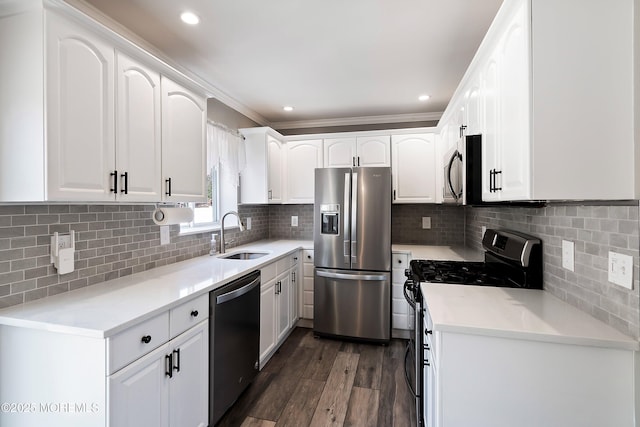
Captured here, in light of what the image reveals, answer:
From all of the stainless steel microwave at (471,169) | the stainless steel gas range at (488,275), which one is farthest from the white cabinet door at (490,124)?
the stainless steel gas range at (488,275)

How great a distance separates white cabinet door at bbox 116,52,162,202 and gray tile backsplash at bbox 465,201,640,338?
83.9 inches

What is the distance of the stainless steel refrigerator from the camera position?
3.01 meters

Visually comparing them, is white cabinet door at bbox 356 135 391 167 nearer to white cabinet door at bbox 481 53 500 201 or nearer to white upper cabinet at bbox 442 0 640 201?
white cabinet door at bbox 481 53 500 201

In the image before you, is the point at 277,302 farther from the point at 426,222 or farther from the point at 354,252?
the point at 426,222

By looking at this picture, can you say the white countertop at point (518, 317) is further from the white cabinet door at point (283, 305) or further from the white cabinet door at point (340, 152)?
the white cabinet door at point (340, 152)

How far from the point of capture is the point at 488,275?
6.66ft

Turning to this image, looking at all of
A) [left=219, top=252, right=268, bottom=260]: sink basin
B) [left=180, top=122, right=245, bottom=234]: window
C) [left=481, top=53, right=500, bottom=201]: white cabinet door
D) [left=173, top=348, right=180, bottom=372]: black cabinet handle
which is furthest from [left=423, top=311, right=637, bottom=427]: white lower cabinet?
[left=180, top=122, right=245, bottom=234]: window

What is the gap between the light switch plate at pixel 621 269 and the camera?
3.45ft

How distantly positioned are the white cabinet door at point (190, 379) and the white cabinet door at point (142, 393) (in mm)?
56

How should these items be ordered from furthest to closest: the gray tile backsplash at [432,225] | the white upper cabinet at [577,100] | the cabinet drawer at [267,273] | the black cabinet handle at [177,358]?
the gray tile backsplash at [432,225], the cabinet drawer at [267,273], the black cabinet handle at [177,358], the white upper cabinet at [577,100]

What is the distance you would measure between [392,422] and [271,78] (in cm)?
281

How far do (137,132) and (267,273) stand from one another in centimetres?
143

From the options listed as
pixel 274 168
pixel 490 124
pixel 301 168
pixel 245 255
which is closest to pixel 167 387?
pixel 245 255

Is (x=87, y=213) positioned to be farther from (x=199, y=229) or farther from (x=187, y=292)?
(x=199, y=229)
